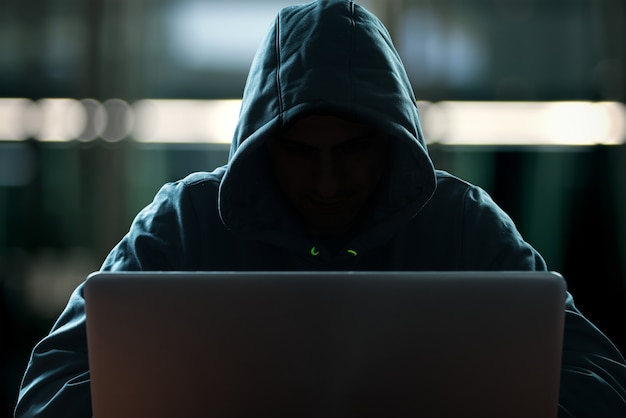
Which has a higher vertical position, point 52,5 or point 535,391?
point 52,5

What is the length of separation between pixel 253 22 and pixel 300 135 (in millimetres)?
1665

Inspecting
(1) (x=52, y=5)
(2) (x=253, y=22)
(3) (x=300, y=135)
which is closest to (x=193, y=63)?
(2) (x=253, y=22)

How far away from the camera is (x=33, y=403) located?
1.01 meters

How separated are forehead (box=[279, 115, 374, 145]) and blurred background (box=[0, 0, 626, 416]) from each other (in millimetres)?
1517

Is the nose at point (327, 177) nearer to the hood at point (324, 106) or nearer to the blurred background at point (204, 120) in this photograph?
the hood at point (324, 106)

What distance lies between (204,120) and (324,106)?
66.4 inches

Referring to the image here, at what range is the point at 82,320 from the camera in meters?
1.10

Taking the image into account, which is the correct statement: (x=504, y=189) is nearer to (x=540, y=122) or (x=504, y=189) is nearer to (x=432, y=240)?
(x=540, y=122)

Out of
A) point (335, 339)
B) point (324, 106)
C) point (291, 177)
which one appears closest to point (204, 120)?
point (291, 177)

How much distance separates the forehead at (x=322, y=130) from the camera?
1.33 metres

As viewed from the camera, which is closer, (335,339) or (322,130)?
(335,339)

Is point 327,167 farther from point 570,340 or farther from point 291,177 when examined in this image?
point 570,340

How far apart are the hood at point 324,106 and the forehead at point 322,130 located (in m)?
0.05

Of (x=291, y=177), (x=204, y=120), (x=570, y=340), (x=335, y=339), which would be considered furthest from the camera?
(x=204, y=120)
